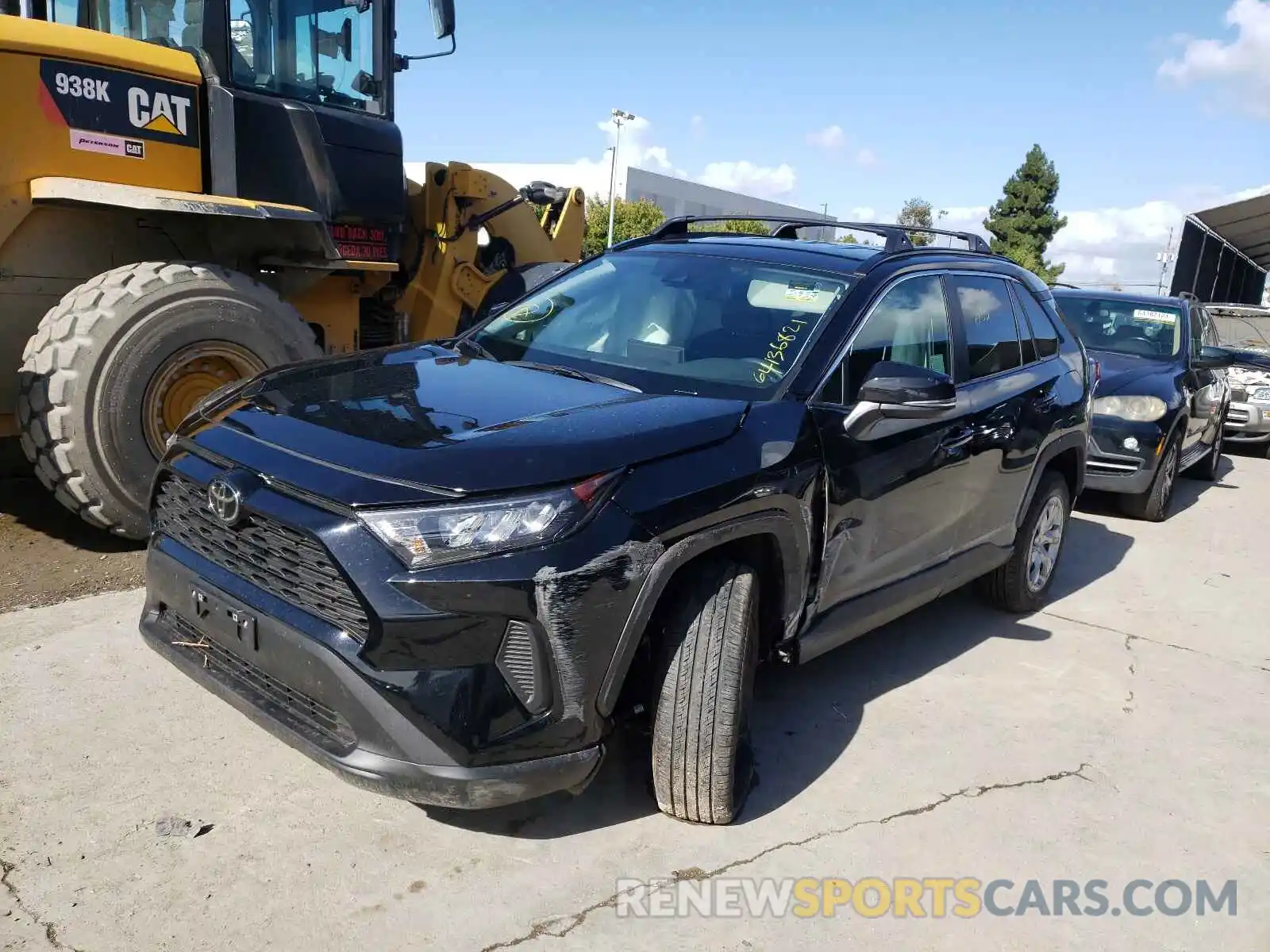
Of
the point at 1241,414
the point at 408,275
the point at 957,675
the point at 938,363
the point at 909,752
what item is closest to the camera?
the point at 909,752

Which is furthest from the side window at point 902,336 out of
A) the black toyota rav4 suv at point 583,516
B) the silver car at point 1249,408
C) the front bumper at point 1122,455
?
the silver car at point 1249,408

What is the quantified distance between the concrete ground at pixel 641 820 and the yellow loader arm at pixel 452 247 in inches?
138

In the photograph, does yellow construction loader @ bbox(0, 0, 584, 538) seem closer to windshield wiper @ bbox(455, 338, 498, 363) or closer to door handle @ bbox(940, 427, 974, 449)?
windshield wiper @ bbox(455, 338, 498, 363)

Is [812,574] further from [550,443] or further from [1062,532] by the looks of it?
[1062,532]

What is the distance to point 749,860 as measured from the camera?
3.03 metres

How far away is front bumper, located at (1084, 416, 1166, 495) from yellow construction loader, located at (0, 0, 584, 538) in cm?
528

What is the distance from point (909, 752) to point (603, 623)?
5.58 feet

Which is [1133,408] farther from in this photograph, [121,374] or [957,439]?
[121,374]

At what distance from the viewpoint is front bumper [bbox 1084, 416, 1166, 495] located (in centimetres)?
758

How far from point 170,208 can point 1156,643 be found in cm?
528

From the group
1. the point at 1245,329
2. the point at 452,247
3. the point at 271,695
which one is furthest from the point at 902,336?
the point at 1245,329

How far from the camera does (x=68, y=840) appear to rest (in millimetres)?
2863

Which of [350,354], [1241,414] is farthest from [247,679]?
[1241,414]

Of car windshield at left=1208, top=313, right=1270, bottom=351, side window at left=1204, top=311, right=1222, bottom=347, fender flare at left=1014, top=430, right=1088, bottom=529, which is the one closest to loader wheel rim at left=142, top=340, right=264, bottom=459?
fender flare at left=1014, top=430, right=1088, bottom=529
